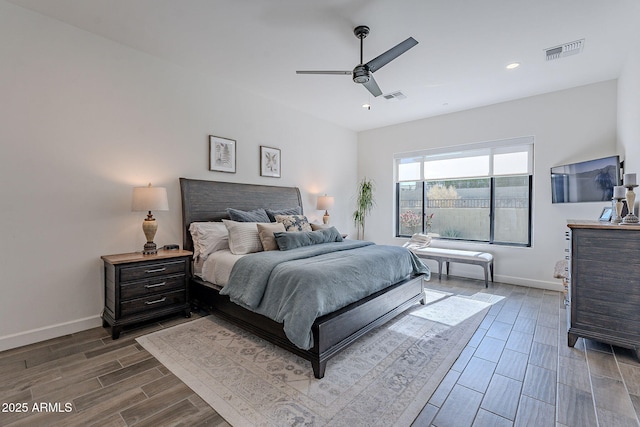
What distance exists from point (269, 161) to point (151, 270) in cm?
248

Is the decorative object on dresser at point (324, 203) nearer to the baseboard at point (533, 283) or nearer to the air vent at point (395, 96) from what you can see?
the air vent at point (395, 96)

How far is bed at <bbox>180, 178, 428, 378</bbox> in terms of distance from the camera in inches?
88.4

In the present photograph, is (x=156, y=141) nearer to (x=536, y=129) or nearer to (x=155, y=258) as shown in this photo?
(x=155, y=258)

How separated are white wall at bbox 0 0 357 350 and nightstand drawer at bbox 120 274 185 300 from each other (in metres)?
0.52

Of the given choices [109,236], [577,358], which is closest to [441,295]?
[577,358]

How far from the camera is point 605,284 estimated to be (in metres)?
2.43

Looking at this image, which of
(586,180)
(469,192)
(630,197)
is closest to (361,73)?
(630,197)

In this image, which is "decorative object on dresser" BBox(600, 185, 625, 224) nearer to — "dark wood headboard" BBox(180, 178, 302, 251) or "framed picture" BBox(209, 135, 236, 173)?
"dark wood headboard" BBox(180, 178, 302, 251)

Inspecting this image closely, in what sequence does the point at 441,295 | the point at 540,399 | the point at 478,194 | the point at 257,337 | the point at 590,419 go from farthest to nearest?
1. the point at 478,194
2. the point at 441,295
3. the point at 257,337
4. the point at 540,399
5. the point at 590,419

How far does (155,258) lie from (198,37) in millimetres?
2359

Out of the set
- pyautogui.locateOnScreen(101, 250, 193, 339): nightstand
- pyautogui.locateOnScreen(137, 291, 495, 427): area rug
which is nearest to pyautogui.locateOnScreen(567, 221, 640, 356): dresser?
pyautogui.locateOnScreen(137, 291, 495, 427): area rug

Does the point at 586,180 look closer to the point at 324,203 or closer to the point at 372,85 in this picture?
the point at 372,85

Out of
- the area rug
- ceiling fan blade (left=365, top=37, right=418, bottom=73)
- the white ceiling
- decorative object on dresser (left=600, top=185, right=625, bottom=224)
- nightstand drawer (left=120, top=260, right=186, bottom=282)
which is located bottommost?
the area rug

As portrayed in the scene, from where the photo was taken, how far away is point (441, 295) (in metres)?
4.13
